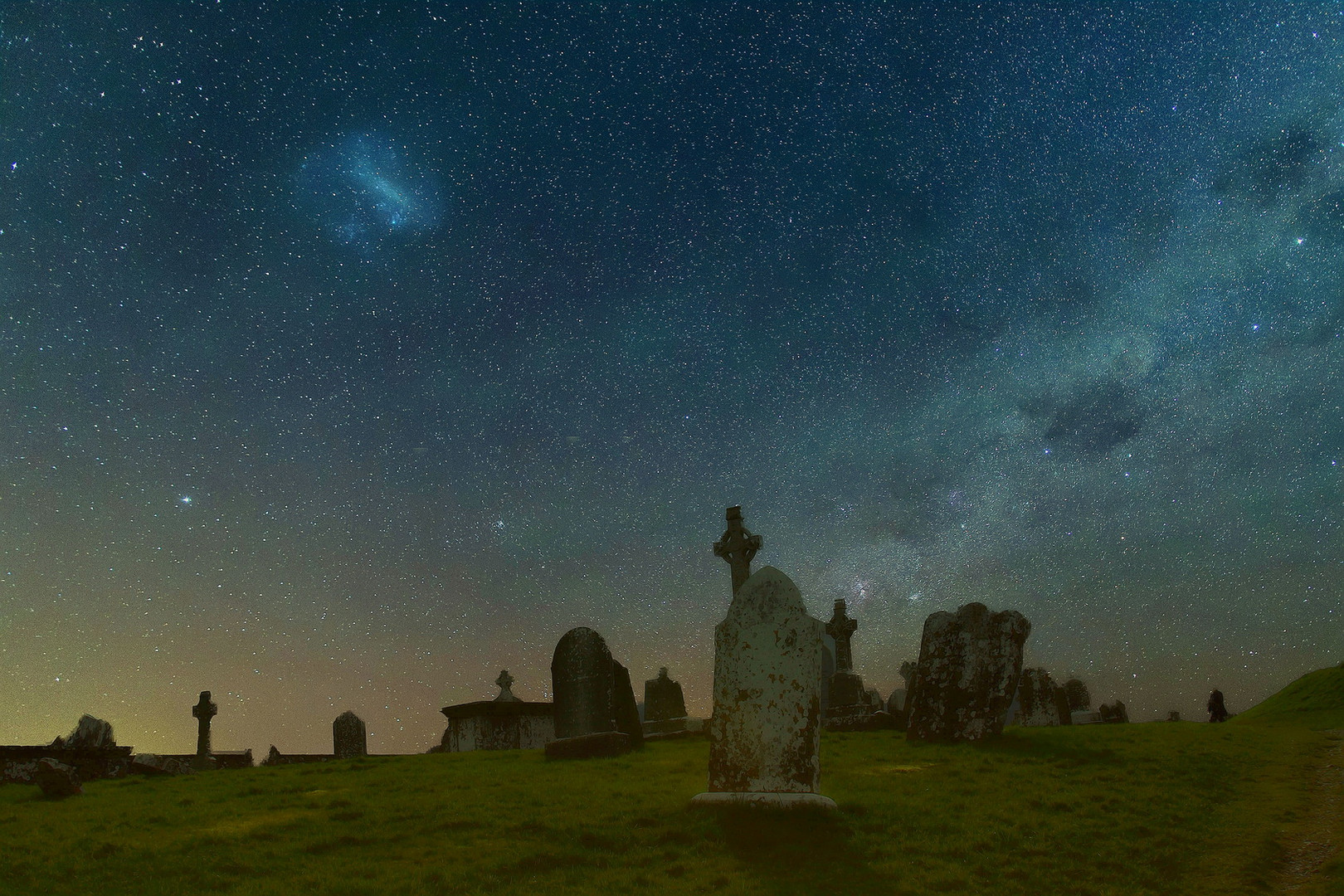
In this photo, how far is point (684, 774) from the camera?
45.0ft

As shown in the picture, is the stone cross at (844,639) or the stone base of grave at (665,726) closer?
the stone base of grave at (665,726)

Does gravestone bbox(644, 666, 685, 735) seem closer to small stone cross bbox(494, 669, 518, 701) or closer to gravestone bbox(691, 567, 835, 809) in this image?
small stone cross bbox(494, 669, 518, 701)

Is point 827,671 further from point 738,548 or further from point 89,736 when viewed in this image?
point 89,736

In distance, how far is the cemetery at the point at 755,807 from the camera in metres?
8.28

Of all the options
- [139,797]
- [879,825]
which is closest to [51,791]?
[139,797]

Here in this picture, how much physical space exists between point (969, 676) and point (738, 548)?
32.9 feet

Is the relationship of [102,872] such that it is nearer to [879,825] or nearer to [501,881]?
[501,881]

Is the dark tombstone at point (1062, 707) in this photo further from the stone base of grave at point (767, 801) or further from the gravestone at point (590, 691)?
the stone base of grave at point (767, 801)

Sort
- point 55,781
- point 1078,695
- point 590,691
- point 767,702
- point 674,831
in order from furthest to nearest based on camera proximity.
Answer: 1. point 1078,695
2. point 590,691
3. point 55,781
4. point 767,702
5. point 674,831

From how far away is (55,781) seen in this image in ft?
46.8

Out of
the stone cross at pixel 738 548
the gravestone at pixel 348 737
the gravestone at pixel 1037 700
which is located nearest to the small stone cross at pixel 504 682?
the gravestone at pixel 348 737

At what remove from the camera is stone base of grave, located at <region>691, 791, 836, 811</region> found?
373 inches

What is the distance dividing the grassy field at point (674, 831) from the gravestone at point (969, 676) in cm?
127

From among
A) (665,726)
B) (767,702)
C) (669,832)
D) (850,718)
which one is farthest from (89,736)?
(850,718)
